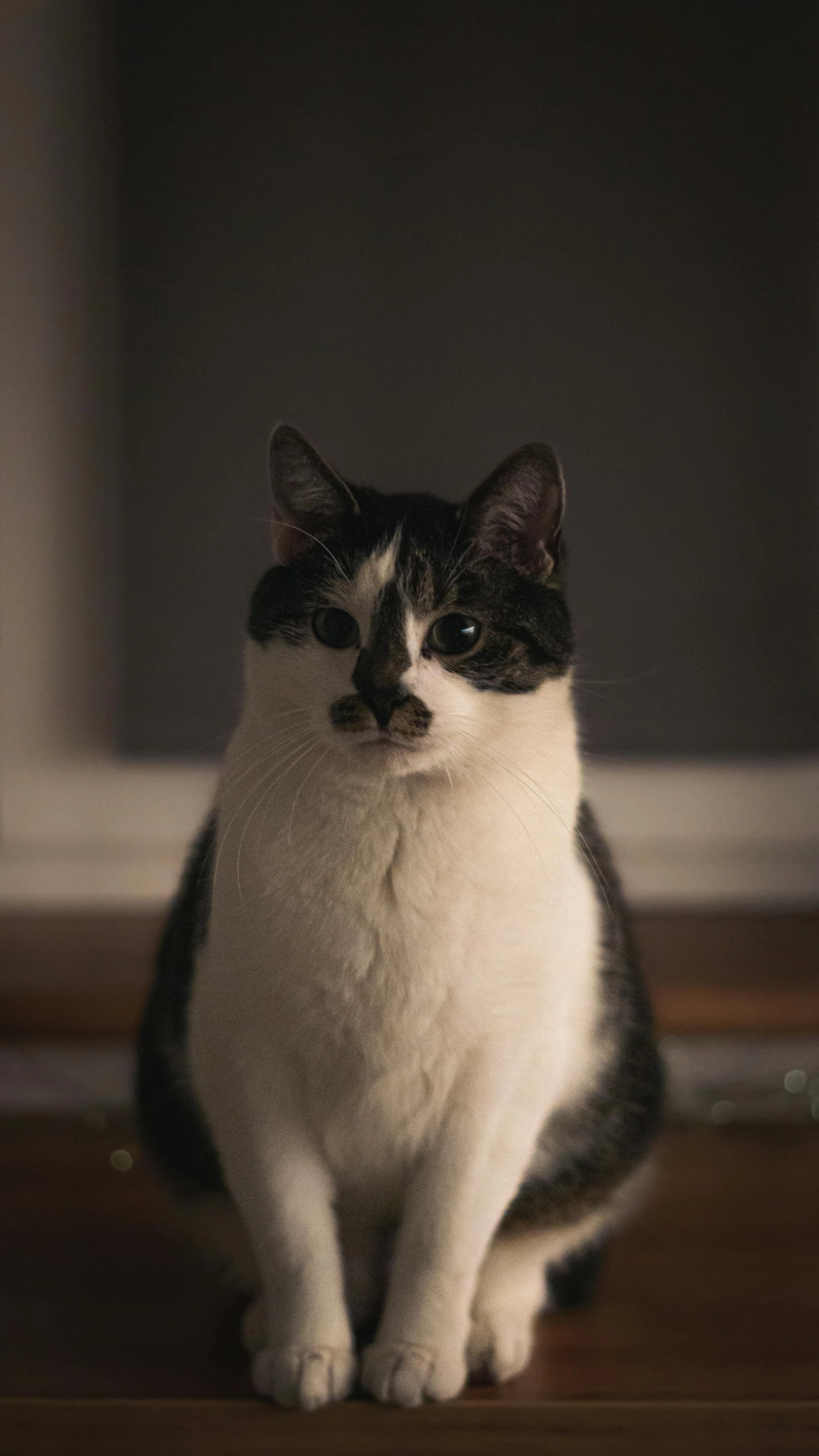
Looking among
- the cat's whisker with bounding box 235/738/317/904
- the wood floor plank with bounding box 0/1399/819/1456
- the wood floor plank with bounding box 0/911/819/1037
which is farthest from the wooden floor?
the cat's whisker with bounding box 235/738/317/904

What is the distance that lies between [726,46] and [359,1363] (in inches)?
55.7

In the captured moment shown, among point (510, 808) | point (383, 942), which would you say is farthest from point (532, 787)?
point (383, 942)

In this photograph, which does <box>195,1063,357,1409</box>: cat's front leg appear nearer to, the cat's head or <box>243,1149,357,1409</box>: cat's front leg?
<box>243,1149,357,1409</box>: cat's front leg

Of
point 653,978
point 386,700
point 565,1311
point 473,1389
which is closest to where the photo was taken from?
point 386,700

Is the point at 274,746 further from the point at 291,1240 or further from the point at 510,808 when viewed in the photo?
the point at 291,1240

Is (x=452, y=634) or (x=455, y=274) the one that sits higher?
(x=455, y=274)

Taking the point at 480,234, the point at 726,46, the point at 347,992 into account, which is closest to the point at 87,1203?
the point at 347,992

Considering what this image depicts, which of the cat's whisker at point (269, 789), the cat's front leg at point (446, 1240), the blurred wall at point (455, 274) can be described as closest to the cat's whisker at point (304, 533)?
the cat's whisker at point (269, 789)

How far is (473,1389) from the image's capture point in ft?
2.24

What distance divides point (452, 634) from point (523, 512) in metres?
0.08

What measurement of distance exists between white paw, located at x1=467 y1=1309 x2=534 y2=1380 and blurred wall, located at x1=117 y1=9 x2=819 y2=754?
0.74 m

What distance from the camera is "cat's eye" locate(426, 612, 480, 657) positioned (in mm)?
620

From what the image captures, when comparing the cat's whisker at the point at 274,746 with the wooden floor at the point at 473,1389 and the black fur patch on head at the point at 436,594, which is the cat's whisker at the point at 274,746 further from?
the wooden floor at the point at 473,1389

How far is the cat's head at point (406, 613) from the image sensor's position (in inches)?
23.5
